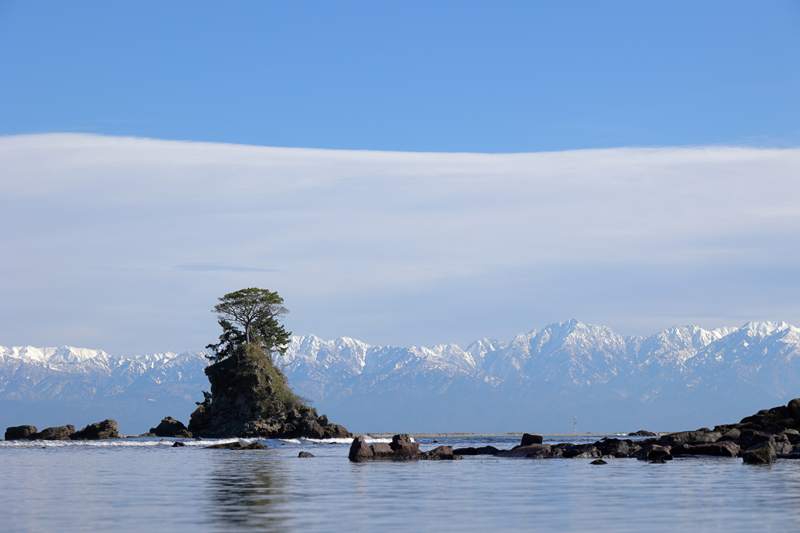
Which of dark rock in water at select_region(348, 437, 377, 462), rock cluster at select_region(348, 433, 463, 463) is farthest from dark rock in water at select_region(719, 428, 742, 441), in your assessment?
dark rock in water at select_region(348, 437, 377, 462)

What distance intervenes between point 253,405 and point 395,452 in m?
60.9

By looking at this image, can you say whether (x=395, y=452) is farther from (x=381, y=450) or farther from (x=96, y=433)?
(x=96, y=433)

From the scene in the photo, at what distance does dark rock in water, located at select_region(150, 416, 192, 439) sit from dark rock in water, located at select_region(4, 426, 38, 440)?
18695 mm

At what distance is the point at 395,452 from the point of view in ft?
212

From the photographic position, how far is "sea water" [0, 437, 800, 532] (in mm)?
23031

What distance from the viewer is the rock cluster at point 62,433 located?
120625 mm

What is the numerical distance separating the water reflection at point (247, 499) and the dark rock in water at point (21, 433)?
86693mm

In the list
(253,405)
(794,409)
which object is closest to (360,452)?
(794,409)

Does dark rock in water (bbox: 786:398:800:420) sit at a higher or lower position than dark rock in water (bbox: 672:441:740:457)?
higher

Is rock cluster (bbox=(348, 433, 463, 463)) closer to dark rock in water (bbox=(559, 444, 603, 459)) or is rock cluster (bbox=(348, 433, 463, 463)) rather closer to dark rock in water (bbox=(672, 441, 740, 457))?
dark rock in water (bbox=(559, 444, 603, 459))

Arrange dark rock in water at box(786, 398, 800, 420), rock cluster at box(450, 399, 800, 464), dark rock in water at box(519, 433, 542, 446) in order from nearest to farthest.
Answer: rock cluster at box(450, 399, 800, 464) → dark rock in water at box(519, 433, 542, 446) → dark rock in water at box(786, 398, 800, 420)

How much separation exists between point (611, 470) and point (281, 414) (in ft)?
266

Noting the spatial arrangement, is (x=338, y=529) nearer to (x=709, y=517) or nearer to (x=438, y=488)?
(x=709, y=517)

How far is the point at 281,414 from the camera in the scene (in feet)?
402
